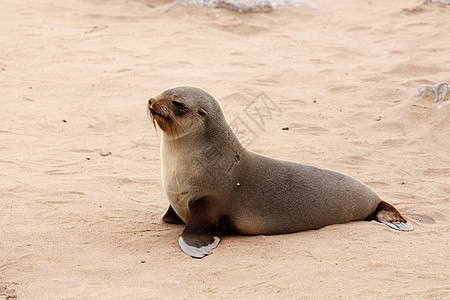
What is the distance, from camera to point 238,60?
10.3 m

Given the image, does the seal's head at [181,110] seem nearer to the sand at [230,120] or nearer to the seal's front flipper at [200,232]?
the seal's front flipper at [200,232]

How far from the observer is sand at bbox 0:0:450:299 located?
3793 millimetres

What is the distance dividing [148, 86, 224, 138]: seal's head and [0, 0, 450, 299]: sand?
2.50 ft


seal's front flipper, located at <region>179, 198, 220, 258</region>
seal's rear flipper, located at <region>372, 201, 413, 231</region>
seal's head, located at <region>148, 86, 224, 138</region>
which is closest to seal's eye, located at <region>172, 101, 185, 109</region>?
seal's head, located at <region>148, 86, 224, 138</region>

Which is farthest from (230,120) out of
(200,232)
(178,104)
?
(200,232)

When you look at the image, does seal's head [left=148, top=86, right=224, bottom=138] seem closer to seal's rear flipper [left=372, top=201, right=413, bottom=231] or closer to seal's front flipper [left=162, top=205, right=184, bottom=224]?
seal's front flipper [left=162, top=205, right=184, bottom=224]

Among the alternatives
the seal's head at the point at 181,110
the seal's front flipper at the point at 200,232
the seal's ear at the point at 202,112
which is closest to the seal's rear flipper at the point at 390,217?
the seal's front flipper at the point at 200,232

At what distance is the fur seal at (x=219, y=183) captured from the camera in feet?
14.4

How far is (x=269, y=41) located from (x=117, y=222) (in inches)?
305

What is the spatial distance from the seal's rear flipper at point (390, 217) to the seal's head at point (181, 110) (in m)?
1.55

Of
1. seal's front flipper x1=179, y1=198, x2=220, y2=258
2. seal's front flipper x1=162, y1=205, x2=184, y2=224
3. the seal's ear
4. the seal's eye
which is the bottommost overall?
seal's front flipper x1=162, y1=205, x2=184, y2=224

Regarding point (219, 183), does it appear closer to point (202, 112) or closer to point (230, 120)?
point (202, 112)

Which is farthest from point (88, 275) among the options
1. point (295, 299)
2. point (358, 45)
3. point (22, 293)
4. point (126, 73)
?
point (358, 45)

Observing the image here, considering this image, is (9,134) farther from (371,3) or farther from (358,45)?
(371,3)
